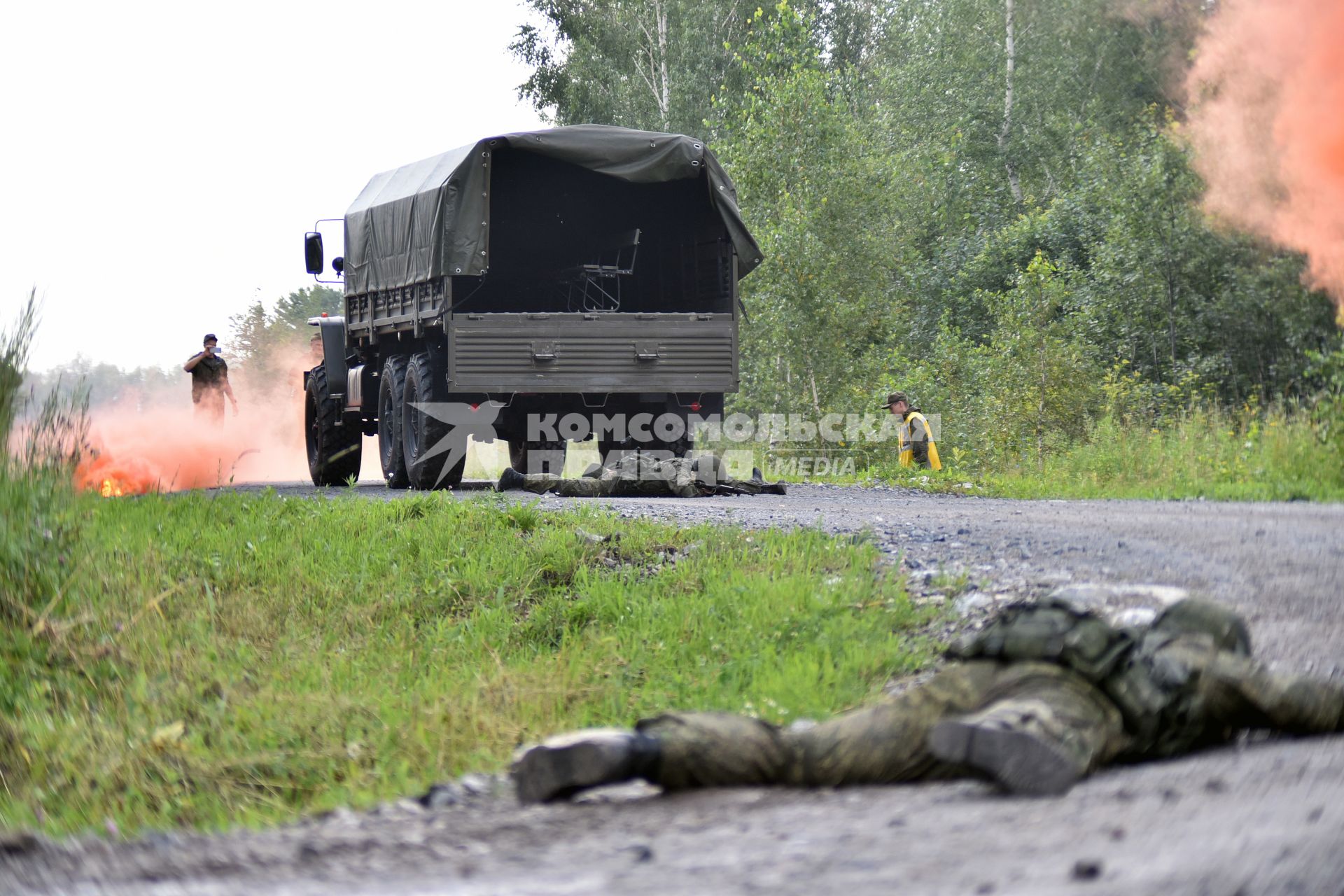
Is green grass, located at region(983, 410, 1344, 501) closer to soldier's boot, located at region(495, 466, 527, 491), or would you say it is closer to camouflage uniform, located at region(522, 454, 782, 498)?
camouflage uniform, located at region(522, 454, 782, 498)

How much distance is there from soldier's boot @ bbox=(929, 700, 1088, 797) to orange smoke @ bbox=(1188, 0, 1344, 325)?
2097 centimetres

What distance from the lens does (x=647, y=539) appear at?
916 centimetres

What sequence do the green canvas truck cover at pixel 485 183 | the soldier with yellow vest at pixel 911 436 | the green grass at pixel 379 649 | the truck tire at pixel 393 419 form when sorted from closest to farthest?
1. the green grass at pixel 379 649
2. the green canvas truck cover at pixel 485 183
3. the truck tire at pixel 393 419
4. the soldier with yellow vest at pixel 911 436

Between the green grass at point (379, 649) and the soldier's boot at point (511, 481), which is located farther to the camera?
the soldier's boot at point (511, 481)

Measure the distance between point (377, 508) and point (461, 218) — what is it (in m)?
4.52

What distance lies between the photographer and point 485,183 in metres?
14.5

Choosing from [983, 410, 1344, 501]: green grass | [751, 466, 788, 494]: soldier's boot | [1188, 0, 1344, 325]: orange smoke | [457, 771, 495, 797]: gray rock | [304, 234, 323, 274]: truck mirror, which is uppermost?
[1188, 0, 1344, 325]: orange smoke

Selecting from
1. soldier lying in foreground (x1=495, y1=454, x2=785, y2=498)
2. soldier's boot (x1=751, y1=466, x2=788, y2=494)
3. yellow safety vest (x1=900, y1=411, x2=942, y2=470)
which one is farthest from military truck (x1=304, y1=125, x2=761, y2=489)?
yellow safety vest (x1=900, y1=411, x2=942, y2=470)

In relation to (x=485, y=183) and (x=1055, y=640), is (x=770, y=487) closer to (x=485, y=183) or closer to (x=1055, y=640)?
(x=485, y=183)

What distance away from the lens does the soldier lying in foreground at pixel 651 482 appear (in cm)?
1394

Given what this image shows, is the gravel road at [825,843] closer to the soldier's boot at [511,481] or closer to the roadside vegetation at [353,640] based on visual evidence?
the roadside vegetation at [353,640]

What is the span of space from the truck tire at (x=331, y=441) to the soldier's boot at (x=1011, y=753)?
49.3ft

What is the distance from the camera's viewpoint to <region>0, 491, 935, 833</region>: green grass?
5863 mm

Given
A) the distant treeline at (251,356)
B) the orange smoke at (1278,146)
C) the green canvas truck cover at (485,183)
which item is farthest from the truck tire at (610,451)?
the distant treeline at (251,356)
